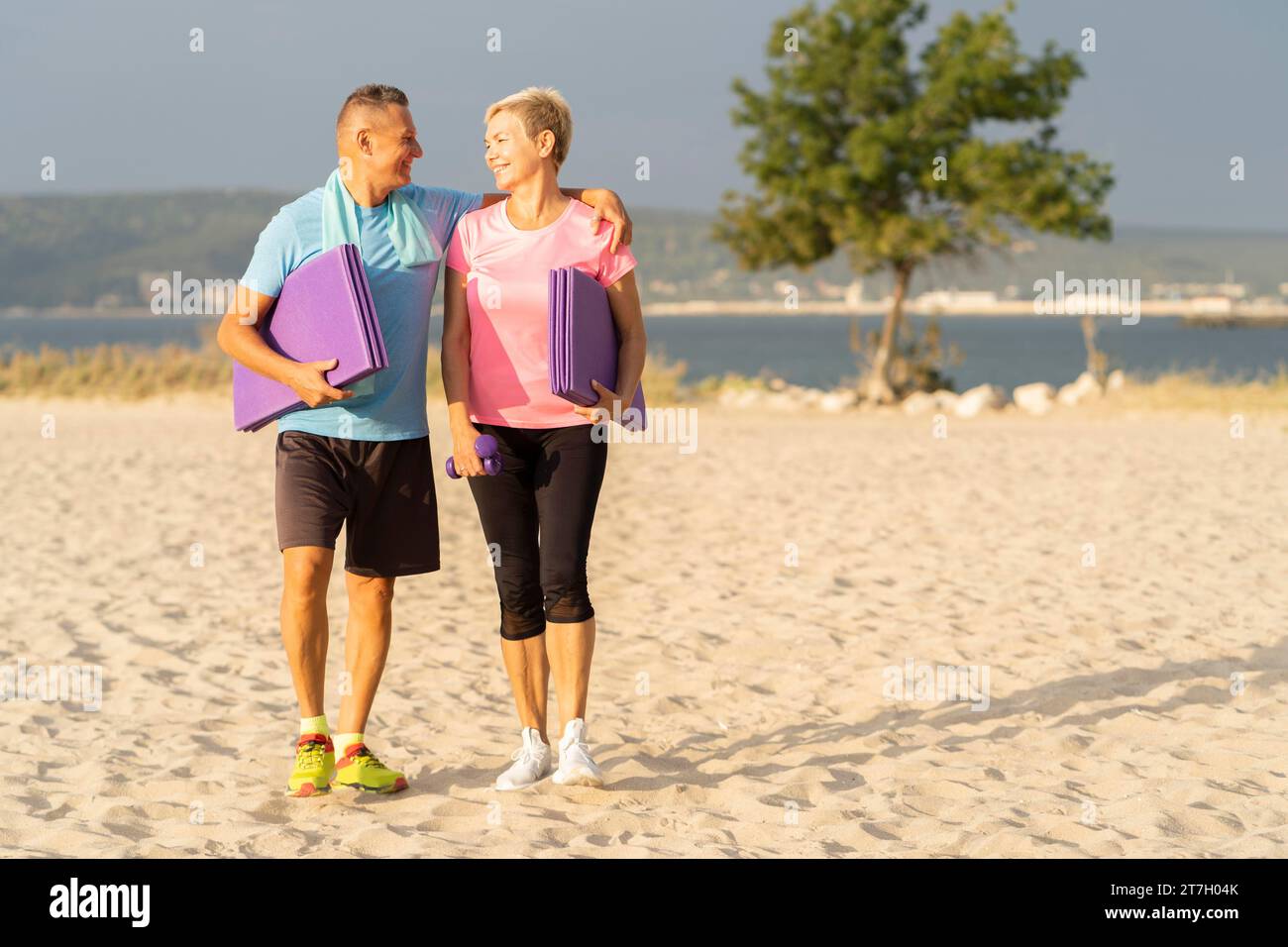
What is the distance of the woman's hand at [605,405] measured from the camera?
169 inches

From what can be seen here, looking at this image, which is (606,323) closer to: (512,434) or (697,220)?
(512,434)

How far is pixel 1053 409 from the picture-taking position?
21.8 m

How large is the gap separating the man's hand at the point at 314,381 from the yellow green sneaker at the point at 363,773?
1.11 metres

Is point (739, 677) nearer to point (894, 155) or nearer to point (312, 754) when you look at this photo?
point (312, 754)

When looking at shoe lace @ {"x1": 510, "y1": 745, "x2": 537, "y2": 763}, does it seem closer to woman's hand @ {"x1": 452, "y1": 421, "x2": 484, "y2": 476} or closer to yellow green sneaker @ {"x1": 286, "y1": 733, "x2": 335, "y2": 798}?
yellow green sneaker @ {"x1": 286, "y1": 733, "x2": 335, "y2": 798}

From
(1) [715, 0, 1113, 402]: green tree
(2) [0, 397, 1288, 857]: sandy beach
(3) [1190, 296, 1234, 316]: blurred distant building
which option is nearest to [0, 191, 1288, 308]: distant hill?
(3) [1190, 296, 1234, 316]: blurred distant building

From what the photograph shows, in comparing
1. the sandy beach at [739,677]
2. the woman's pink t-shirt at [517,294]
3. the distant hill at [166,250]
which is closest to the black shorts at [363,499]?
the woman's pink t-shirt at [517,294]

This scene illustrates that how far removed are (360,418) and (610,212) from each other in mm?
953

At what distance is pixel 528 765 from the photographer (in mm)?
4531

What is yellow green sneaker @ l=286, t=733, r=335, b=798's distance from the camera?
4344 mm

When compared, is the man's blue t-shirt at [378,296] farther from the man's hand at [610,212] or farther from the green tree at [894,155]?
the green tree at [894,155]

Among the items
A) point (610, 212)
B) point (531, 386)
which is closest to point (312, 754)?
point (531, 386)

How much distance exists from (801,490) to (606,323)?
7951mm
